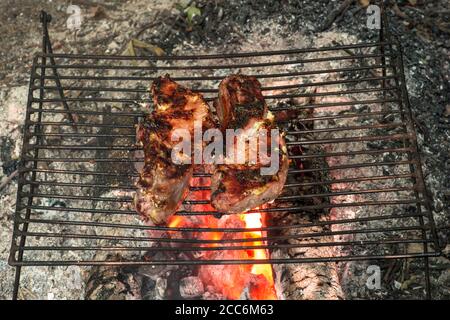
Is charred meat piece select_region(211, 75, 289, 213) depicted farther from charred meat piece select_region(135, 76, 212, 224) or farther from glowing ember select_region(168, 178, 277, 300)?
glowing ember select_region(168, 178, 277, 300)

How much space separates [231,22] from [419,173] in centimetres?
265

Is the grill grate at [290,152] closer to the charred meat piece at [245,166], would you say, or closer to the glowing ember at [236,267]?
the glowing ember at [236,267]

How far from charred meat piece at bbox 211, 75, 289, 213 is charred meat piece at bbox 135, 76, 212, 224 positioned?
21cm

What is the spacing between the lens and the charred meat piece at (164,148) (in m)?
3.01

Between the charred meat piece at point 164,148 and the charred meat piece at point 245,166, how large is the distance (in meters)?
0.21

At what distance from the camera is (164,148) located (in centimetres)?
317

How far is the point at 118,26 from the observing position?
507 centimetres

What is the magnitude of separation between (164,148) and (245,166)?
1.86 feet

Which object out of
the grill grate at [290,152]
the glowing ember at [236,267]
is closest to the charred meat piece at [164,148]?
the grill grate at [290,152]

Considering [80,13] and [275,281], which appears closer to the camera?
[275,281]
